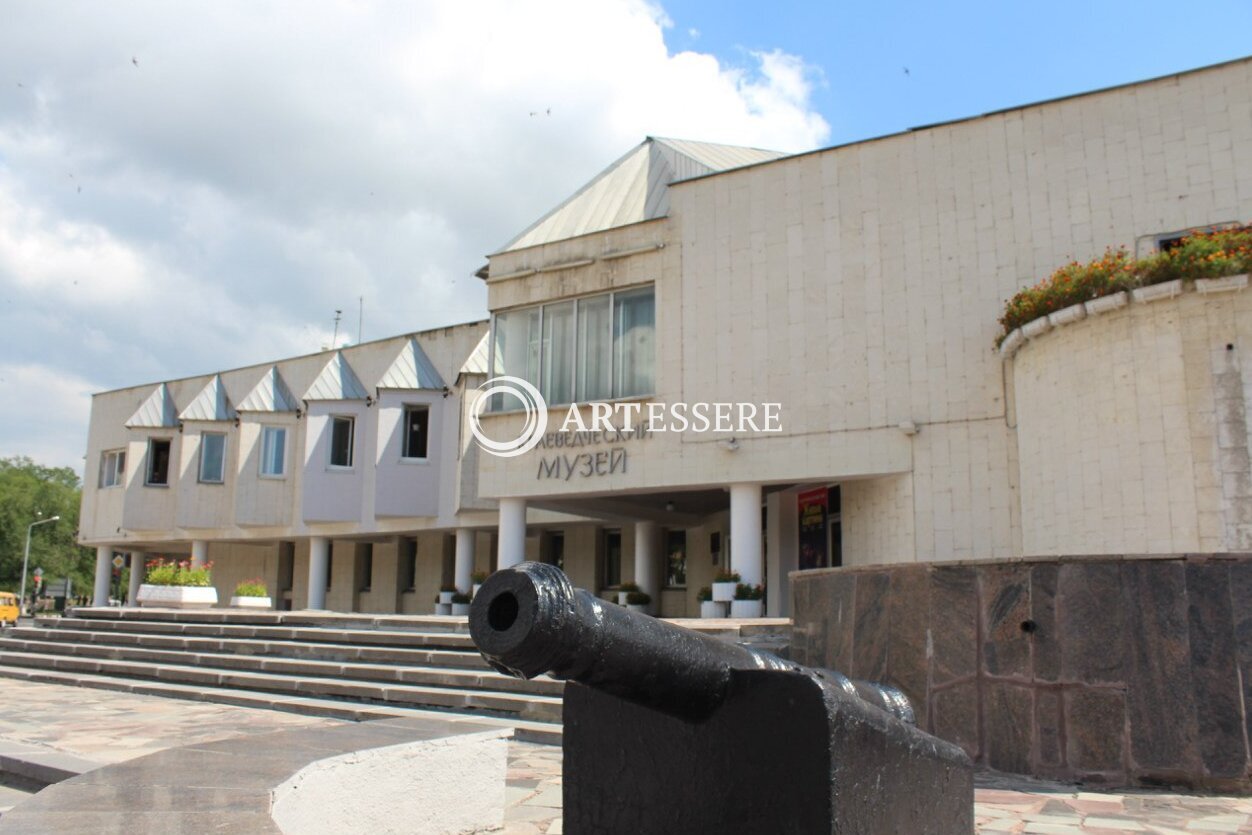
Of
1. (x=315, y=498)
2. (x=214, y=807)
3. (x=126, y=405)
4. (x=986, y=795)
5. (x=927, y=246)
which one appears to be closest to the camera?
(x=214, y=807)

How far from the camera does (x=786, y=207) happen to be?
17.1 meters

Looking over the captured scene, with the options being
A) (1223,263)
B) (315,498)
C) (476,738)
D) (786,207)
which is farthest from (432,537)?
(476,738)

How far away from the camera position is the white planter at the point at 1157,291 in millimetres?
11695

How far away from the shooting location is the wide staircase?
1131 centimetres

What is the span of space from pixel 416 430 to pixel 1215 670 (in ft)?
78.3

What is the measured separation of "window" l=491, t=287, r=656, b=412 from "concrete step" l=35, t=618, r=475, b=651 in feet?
19.6

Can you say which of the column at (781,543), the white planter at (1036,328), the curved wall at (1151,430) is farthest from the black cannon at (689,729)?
the column at (781,543)

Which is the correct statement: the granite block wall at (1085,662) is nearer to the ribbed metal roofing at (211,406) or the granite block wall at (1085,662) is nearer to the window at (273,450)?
the window at (273,450)

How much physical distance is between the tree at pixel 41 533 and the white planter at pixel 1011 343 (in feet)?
237

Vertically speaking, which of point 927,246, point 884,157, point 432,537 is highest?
point 884,157

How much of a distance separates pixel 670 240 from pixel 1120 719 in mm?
12337

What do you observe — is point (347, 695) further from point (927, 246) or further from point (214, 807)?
point (927, 246)

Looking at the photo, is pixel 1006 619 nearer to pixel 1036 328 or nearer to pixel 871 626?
pixel 871 626

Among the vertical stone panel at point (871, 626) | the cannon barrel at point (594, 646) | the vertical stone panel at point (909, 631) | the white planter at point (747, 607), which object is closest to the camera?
the cannon barrel at point (594, 646)
